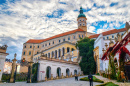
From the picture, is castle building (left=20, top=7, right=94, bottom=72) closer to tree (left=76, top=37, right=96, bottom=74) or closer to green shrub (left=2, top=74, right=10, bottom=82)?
tree (left=76, top=37, right=96, bottom=74)

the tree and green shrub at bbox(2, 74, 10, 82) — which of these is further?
the tree

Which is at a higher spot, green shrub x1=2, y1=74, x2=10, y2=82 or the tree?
the tree

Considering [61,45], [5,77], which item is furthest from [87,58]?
[5,77]

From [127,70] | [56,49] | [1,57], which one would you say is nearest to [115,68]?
[127,70]

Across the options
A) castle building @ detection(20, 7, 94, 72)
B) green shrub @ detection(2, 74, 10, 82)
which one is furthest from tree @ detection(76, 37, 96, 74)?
green shrub @ detection(2, 74, 10, 82)

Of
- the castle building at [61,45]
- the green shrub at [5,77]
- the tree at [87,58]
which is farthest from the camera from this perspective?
the castle building at [61,45]

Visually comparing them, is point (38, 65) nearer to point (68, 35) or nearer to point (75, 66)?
point (75, 66)

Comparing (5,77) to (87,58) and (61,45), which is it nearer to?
(87,58)

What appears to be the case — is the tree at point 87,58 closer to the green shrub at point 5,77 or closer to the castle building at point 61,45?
the castle building at point 61,45

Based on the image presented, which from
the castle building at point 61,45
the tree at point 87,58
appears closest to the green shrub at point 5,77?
the tree at point 87,58

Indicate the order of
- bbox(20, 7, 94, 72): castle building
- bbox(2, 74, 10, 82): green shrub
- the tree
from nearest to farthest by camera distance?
bbox(2, 74, 10, 82): green shrub < the tree < bbox(20, 7, 94, 72): castle building

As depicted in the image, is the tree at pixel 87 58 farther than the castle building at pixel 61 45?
No

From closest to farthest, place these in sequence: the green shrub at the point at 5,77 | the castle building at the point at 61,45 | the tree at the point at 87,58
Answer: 1. the green shrub at the point at 5,77
2. the tree at the point at 87,58
3. the castle building at the point at 61,45

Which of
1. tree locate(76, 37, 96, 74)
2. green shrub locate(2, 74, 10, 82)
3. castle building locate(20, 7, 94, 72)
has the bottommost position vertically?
green shrub locate(2, 74, 10, 82)
